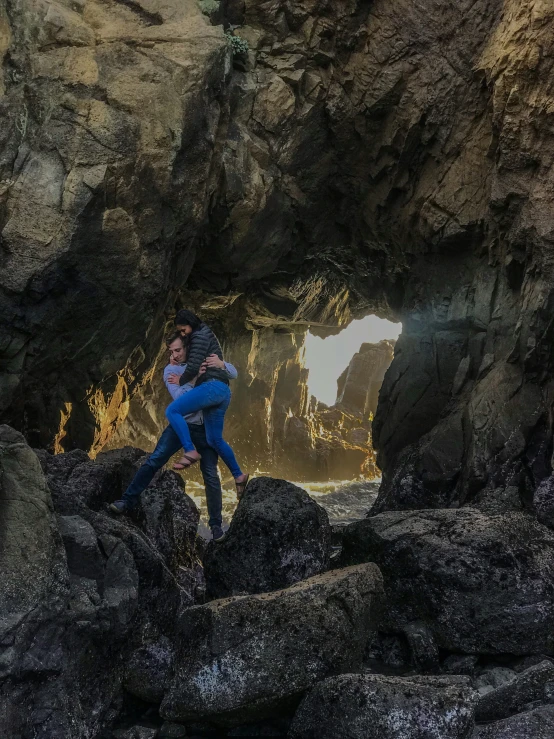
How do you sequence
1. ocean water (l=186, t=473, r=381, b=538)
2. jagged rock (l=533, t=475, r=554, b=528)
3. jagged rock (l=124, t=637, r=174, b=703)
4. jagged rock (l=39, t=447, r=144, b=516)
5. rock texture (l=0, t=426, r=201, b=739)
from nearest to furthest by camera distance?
rock texture (l=0, t=426, r=201, b=739) < jagged rock (l=124, t=637, r=174, b=703) < jagged rock (l=39, t=447, r=144, b=516) < jagged rock (l=533, t=475, r=554, b=528) < ocean water (l=186, t=473, r=381, b=538)

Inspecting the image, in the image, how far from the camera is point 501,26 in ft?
43.6

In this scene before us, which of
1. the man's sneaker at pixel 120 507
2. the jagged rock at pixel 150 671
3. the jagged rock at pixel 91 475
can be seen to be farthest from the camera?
the jagged rock at pixel 91 475

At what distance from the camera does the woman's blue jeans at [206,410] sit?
27.5ft

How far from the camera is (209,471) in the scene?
8.74 metres

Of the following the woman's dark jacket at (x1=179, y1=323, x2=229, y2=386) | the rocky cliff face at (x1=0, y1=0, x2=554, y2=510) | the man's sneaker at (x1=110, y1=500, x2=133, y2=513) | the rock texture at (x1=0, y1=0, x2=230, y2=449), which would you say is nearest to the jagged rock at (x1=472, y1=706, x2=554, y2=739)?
the woman's dark jacket at (x1=179, y1=323, x2=229, y2=386)

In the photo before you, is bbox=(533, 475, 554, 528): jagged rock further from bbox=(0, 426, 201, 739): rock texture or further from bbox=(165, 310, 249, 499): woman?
bbox=(0, 426, 201, 739): rock texture

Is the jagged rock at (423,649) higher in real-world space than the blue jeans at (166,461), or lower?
lower

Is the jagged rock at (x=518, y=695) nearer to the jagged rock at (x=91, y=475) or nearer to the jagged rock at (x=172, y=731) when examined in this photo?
the jagged rock at (x=172, y=731)

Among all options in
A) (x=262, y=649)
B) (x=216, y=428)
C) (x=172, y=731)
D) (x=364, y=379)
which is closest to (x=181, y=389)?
(x=216, y=428)

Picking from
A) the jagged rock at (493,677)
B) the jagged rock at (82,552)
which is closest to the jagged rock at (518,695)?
the jagged rock at (493,677)

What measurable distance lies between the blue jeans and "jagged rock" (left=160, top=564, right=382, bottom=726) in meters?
2.76

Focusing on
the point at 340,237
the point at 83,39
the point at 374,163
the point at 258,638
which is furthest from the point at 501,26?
the point at 258,638

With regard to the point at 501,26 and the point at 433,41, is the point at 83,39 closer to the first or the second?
the point at 433,41

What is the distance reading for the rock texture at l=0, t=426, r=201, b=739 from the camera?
4.97m
